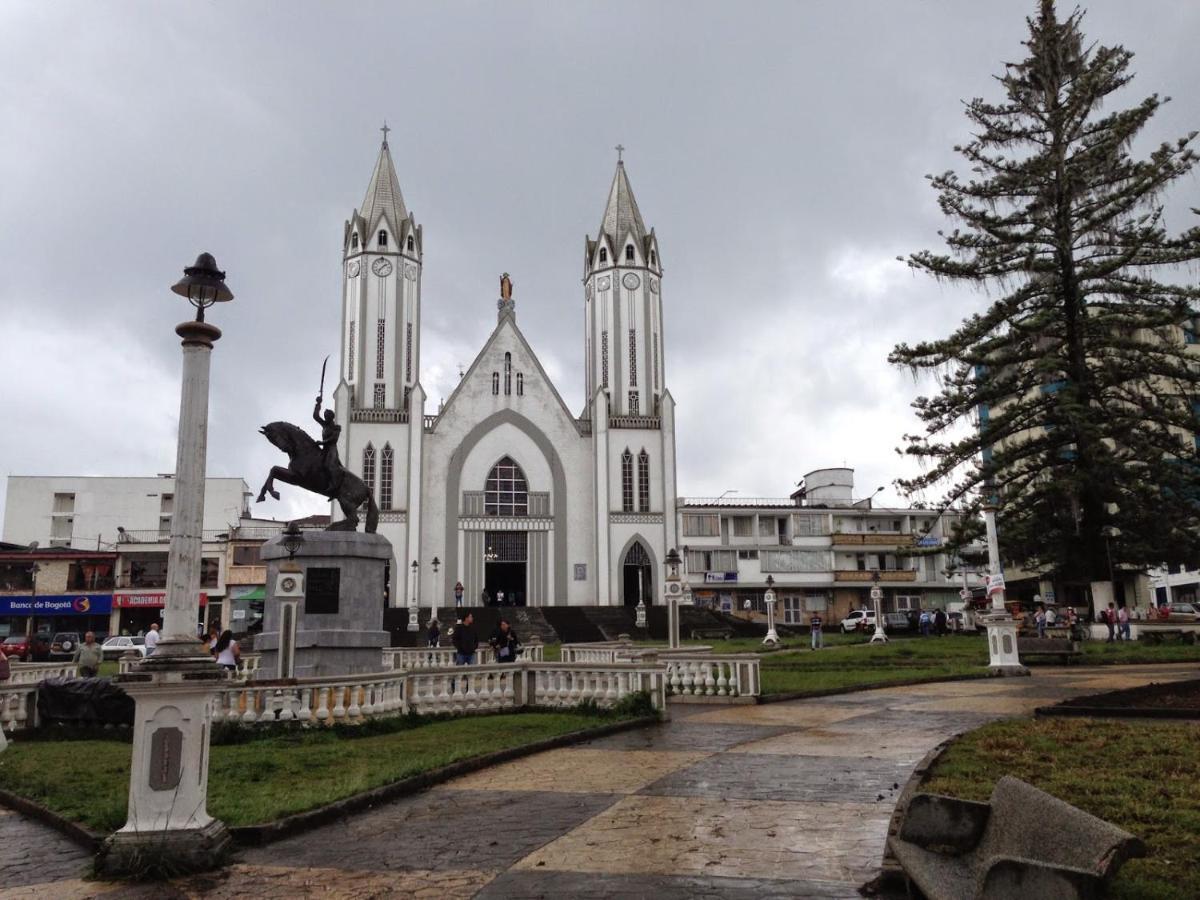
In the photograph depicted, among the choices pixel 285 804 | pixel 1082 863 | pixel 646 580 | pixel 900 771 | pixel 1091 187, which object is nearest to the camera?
pixel 1082 863

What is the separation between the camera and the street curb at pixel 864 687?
1527 cm

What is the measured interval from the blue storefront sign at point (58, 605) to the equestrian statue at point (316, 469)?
40.6 meters

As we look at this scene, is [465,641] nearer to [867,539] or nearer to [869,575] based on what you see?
[869,575]

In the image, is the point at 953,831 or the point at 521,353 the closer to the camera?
the point at 953,831

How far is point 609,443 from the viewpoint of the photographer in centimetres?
5062

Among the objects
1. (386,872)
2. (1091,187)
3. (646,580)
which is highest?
(1091,187)

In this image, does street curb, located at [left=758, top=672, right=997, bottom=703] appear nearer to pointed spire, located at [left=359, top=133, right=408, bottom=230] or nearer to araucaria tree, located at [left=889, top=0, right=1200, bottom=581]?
araucaria tree, located at [left=889, top=0, right=1200, bottom=581]

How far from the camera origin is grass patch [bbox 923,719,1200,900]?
472cm

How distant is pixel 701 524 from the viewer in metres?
57.1

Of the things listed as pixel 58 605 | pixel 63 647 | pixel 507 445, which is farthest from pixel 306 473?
pixel 58 605

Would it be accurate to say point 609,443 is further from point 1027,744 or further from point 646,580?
point 1027,744

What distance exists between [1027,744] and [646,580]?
135ft

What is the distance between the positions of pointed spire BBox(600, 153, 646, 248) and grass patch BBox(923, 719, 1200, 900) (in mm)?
46660

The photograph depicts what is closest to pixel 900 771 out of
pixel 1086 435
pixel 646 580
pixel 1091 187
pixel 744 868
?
pixel 744 868
